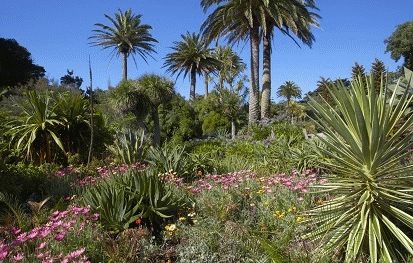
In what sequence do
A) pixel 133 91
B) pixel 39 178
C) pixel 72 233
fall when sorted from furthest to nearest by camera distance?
1. pixel 133 91
2. pixel 39 178
3. pixel 72 233

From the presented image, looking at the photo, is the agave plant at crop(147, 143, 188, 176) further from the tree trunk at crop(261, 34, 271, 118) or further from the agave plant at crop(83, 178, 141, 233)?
the tree trunk at crop(261, 34, 271, 118)

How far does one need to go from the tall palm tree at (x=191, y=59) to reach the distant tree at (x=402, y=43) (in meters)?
19.4

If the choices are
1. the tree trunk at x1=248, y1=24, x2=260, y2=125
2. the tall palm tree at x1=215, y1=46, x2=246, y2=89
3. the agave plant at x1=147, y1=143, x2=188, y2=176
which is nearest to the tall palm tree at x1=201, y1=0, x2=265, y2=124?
the tree trunk at x1=248, y1=24, x2=260, y2=125

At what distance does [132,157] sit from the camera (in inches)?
372

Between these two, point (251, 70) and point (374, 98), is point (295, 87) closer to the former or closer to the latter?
point (251, 70)

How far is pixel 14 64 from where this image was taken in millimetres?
34812

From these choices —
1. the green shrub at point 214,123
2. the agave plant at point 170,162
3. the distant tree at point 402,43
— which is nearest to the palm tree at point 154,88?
the green shrub at point 214,123

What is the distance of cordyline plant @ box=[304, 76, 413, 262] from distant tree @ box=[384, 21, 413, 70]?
148 ft

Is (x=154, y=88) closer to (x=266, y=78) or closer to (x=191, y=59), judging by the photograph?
(x=266, y=78)

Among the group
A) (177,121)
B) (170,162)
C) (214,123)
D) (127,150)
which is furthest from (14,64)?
(170,162)

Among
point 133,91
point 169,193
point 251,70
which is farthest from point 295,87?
point 169,193

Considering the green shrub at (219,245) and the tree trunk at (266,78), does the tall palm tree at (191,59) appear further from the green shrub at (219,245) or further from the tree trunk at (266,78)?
the green shrub at (219,245)

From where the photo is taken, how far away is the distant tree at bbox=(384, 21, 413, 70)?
46.0 metres

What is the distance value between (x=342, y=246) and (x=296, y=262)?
0.43m
